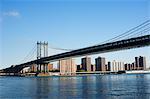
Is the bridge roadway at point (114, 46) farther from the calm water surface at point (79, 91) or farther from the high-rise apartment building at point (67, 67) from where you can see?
the high-rise apartment building at point (67, 67)

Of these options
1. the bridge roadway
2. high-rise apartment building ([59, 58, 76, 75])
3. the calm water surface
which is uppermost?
the bridge roadway

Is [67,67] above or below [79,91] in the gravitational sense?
above

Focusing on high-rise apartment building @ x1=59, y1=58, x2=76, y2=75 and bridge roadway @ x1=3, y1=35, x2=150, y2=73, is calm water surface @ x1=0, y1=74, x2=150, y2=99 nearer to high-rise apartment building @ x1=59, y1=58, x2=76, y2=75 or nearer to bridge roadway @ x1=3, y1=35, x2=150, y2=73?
bridge roadway @ x1=3, y1=35, x2=150, y2=73

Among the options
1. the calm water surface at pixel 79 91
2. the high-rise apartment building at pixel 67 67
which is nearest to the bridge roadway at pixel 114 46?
the calm water surface at pixel 79 91

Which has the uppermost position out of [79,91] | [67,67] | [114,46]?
[114,46]

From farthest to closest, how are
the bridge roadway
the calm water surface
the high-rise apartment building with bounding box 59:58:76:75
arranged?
1. the high-rise apartment building with bounding box 59:58:76:75
2. the bridge roadway
3. the calm water surface

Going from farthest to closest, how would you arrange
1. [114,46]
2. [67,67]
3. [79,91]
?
[67,67], [114,46], [79,91]

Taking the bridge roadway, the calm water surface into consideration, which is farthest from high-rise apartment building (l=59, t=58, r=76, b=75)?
the calm water surface

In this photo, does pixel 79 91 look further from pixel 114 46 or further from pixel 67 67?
pixel 67 67

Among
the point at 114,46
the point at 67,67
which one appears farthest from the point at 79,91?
the point at 67,67

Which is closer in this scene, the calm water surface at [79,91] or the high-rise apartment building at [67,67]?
the calm water surface at [79,91]

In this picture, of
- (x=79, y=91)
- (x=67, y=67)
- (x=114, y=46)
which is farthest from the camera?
(x=67, y=67)

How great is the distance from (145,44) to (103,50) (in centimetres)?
1426

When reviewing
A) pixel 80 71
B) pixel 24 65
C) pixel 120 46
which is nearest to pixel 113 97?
pixel 120 46
